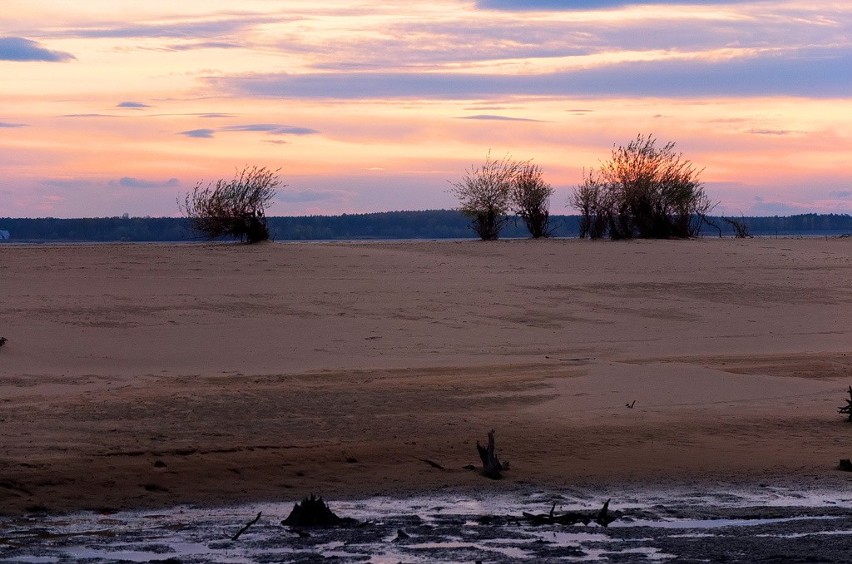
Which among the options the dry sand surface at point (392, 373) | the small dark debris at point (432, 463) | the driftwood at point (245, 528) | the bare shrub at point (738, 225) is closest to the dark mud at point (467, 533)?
the driftwood at point (245, 528)

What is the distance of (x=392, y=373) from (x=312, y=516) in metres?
5.39

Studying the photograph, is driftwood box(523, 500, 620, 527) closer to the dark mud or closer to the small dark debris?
the dark mud

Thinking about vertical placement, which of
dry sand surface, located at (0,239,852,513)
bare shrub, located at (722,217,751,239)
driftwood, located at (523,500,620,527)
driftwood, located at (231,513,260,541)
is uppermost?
bare shrub, located at (722,217,751,239)

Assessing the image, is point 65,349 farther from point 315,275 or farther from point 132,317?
Result: point 315,275

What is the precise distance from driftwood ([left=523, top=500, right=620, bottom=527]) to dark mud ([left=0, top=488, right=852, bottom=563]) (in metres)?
0.05

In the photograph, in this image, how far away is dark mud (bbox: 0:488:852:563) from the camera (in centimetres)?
696

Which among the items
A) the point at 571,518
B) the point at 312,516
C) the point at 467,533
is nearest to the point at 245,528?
the point at 312,516

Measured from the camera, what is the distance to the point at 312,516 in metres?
7.70

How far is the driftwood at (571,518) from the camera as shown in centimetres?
786

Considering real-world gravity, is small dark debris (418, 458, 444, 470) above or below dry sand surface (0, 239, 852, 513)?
below

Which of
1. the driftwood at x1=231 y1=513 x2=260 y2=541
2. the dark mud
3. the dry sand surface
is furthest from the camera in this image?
the dry sand surface

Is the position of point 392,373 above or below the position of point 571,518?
above

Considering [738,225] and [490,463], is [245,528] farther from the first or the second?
[738,225]

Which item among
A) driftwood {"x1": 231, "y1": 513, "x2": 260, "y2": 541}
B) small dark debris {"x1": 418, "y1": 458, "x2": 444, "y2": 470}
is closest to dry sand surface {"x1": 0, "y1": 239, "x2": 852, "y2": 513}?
small dark debris {"x1": 418, "y1": 458, "x2": 444, "y2": 470}
